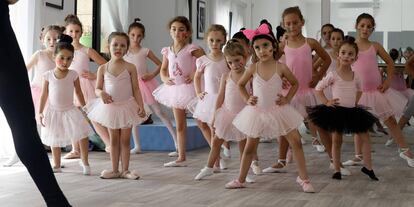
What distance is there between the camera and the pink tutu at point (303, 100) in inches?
187

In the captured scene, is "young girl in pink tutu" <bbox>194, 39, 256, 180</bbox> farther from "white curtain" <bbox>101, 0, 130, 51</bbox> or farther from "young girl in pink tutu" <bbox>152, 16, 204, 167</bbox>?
"white curtain" <bbox>101, 0, 130, 51</bbox>

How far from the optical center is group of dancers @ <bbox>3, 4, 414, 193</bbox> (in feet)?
13.3

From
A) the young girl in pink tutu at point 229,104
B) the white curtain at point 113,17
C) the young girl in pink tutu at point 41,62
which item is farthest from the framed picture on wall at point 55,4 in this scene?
the young girl in pink tutu at point 229,104

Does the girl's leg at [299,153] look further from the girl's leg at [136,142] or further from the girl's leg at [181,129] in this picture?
the girl's leg at [136,142]

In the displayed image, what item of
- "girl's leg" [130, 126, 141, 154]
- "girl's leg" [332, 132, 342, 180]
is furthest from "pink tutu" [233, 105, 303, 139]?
"girl's leg" [130, 126, 141, 154]

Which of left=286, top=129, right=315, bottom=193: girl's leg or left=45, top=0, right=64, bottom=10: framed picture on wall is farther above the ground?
left=45, top=0, right=64, bottom=10: framed picture on wall

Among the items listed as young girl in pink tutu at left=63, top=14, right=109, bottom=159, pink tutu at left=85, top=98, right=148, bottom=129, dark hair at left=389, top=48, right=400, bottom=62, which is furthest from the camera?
dark hair at left=389, top=48, right=400, bottom=62

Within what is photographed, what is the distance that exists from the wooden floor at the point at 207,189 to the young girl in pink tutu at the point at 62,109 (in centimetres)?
26

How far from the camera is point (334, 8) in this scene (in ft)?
25.4

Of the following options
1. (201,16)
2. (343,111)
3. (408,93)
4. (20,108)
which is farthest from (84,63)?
(201,16)

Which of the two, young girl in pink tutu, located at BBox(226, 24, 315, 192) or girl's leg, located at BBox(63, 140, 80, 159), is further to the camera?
girl's leg, located at BBox(63, 140, 80, 159)

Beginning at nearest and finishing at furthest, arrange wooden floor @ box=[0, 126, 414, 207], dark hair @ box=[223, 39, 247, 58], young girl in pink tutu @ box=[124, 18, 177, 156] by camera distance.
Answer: wooden floor @ box=[0, 126, 414, 207] < dark hair @ box=[223, 39, 247, 58] < young girl in pink tutu @ box=[124, 18, 177, 156]

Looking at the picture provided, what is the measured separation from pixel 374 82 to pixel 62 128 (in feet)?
8.09

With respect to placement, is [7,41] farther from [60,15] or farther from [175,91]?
[60,15]
